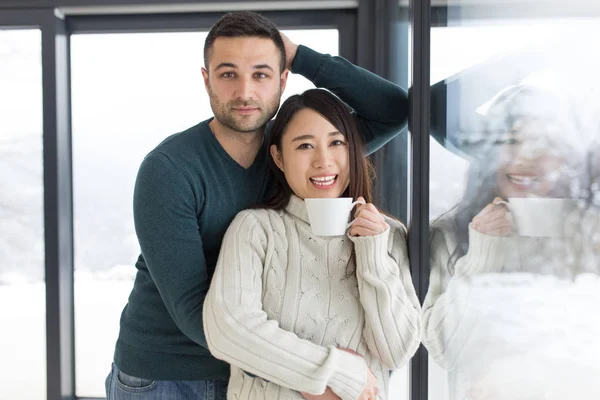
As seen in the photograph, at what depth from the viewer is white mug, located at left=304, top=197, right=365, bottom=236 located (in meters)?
0.99

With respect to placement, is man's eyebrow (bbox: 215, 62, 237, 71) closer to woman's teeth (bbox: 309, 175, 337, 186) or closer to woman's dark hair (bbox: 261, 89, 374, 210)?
woman's dark hair (bbox: 261, 89, 374, 210)

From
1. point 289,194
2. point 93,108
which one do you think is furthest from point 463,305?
point 93,108

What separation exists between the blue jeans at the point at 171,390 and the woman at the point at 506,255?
0.51 meters

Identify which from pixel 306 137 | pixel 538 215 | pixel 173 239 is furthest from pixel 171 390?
pixel 538 215

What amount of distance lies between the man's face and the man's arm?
0.12 metres

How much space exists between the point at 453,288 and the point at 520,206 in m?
0.38

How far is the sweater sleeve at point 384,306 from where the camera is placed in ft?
3.36

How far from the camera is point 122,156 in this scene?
Result: 2227 millimetres

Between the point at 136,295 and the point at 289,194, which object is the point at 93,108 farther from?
the point at 289,194

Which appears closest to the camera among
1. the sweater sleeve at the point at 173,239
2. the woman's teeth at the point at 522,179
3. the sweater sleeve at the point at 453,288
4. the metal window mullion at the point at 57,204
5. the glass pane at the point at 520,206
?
the glass pane at the point at 520,206

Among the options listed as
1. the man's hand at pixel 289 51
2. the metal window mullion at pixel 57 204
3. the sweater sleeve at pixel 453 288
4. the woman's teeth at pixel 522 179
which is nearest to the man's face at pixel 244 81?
the man's hand at pixel 289 51

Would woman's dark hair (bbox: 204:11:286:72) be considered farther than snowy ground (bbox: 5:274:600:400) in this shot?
Yes

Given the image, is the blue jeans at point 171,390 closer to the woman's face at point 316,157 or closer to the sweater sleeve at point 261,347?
the sweater sleeve at point 261,347

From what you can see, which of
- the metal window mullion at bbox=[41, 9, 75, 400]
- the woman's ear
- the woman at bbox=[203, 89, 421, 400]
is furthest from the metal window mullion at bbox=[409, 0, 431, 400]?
the metal window mullion at bbox=[41, 9, 75, 400]
